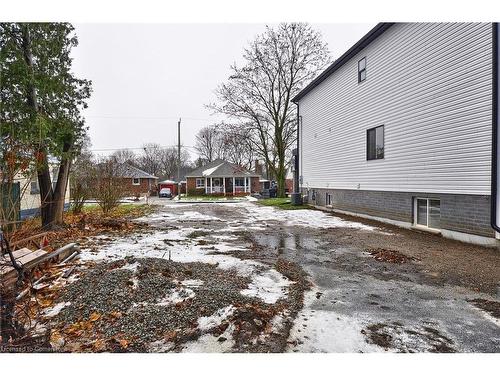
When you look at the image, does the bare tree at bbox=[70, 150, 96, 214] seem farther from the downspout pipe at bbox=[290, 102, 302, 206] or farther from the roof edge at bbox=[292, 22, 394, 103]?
the roof edge at bbox=[292, 22, 394, 103]

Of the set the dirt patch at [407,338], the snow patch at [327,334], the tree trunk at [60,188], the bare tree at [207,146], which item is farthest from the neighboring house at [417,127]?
the bare tree at [207,146]

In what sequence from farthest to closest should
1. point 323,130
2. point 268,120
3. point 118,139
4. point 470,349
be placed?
1. point 118,139
2. point 268,120
3. point 323,130
4. point 470,349

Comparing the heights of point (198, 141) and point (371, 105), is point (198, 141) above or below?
Result: above

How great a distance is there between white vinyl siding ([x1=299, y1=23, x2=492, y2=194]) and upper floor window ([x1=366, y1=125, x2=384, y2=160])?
19 centimetres

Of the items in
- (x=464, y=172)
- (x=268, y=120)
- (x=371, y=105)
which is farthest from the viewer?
(x=268, y=120)

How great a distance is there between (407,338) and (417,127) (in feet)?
24.9

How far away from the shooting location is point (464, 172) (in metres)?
6.72

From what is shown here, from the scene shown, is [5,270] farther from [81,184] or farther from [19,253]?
[81,184]

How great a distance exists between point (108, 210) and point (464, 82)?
13.8m

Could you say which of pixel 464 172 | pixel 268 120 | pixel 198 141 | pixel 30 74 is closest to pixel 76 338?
pixel 30 74

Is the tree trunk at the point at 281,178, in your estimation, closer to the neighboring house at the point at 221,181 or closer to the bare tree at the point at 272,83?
the bare tree at the point at 272,83

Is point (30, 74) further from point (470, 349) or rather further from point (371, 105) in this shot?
point (371, 105)

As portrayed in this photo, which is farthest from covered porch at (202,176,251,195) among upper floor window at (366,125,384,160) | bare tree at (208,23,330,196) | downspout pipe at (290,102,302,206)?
upper floor window at (366,125,384,160)

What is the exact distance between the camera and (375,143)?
34.9 feet
